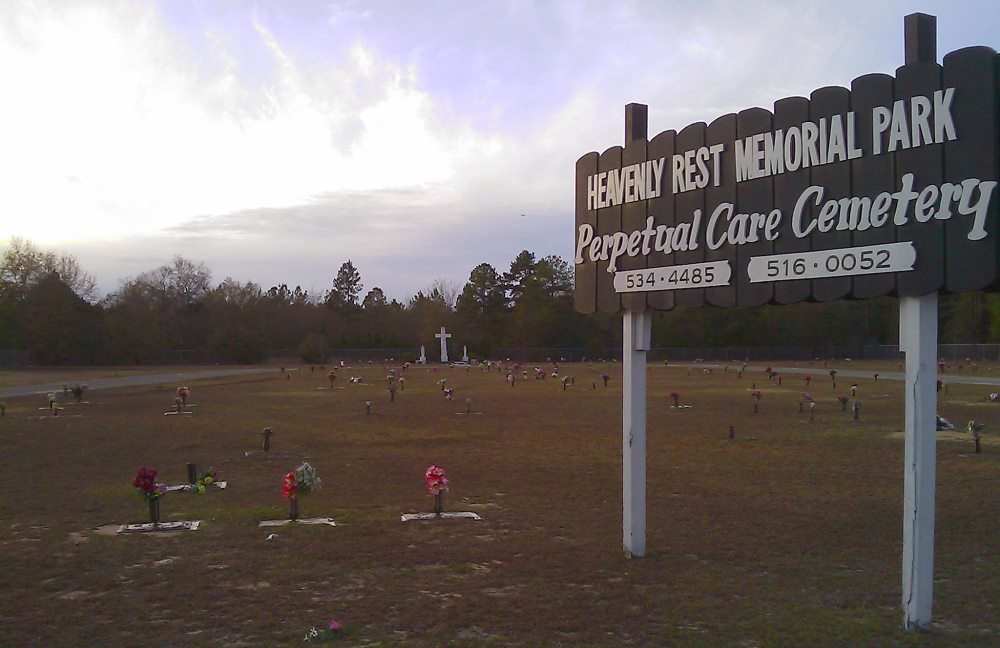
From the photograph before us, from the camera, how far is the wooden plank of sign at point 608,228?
29.4ft

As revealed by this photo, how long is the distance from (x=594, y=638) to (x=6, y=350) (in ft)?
291

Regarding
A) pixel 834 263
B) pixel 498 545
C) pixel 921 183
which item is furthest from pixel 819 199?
pixel 498 545

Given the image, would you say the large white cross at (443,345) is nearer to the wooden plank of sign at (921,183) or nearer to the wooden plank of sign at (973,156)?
the wooden plank of sign at (921,183)

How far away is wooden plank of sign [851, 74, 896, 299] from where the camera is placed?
6395mm

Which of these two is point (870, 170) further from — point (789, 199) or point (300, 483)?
point (300, 483)

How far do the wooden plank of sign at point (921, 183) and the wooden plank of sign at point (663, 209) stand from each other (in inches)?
94.3

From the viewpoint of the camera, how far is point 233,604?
23.9ft

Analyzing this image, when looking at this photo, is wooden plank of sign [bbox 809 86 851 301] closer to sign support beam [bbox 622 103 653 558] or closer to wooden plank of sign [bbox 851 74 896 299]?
wooden plank of sign [bbox 851 74 896 299]

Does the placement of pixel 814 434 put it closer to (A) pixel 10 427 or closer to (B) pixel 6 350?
(A) pixel 10 427

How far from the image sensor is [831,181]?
680cm

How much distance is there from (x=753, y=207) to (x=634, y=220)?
158cm

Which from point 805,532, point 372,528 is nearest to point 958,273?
point 805,532

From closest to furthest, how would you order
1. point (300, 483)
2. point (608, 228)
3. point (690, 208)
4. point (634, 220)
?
1. point (690, 208)
2. point (634, 220)
3. point (608, 228)
4. point (300, 483)

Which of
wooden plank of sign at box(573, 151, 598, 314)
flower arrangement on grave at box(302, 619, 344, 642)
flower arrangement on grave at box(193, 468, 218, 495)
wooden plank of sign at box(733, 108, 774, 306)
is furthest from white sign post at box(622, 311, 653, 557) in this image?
flower arrangement on grave at box(193, 468, 218, 495)
